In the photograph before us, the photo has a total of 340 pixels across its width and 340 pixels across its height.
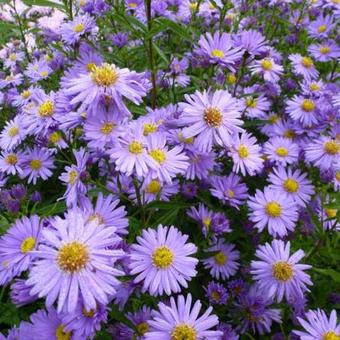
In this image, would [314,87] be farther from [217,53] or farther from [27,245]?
[27,245]

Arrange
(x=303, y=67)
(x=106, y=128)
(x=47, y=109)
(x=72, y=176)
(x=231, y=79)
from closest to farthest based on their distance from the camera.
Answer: (x=106, y=128), (x=72, y=176), (x=47, y=109), (x=231, y=79), (x=303, y=67)

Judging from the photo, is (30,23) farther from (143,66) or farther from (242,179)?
(242,179)

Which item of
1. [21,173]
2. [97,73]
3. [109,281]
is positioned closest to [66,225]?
[109,281]

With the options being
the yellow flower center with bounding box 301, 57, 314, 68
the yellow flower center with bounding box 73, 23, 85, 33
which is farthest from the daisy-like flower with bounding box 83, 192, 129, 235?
the yellow flower center with bounding box 301, 57, 314, 68

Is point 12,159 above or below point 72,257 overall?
above

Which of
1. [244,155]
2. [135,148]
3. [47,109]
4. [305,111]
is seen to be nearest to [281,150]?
[305,111]
